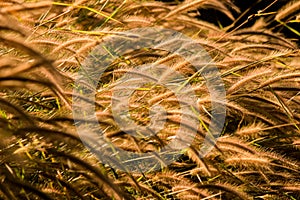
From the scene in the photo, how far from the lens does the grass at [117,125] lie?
1.61 meters

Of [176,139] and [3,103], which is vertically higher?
[3,103]

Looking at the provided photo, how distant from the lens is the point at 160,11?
138 inches

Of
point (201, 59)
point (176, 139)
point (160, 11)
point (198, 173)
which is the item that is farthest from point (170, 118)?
point (160, 11)

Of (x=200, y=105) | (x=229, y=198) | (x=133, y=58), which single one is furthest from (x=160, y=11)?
(x=229, y=198)

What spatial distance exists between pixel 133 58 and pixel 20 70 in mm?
1311

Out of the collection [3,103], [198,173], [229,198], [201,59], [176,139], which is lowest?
[229,198]

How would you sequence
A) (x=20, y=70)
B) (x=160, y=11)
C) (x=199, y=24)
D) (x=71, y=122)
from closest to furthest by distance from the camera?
1. (x=20, y=70)
2. (x=71, y=122)
3. (x=199, y=24)
4. (x=160, y=11)

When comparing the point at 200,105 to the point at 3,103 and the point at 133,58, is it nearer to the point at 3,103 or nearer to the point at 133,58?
the point at 133,58

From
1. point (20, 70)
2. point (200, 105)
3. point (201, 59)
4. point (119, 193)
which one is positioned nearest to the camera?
point (20, 70)

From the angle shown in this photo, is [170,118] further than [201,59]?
No

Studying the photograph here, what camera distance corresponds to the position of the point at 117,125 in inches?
78.5

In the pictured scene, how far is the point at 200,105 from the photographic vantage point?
94.5 inches

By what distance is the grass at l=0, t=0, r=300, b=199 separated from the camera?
161cm

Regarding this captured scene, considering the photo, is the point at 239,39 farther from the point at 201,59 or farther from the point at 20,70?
the point at 20,70
